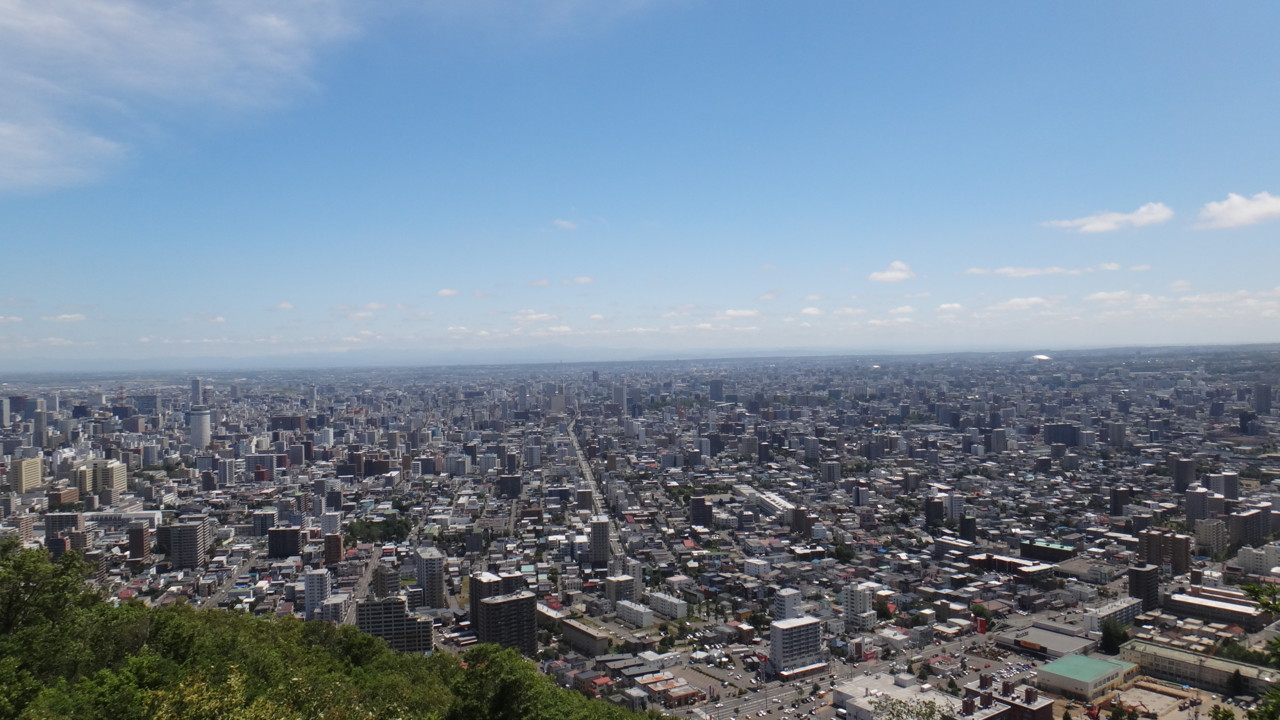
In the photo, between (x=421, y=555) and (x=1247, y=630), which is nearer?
(x=1247, y=630)

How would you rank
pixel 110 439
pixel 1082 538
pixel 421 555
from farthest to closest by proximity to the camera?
pixel 110 439 < pixel 1082 538 < pixel 421 555

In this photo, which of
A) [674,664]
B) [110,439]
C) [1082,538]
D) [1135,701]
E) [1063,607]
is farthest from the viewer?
[110,439]

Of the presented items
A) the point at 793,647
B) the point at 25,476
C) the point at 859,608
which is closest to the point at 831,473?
the point at 859,608

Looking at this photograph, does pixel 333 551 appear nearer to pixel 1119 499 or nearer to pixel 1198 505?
pixel 1119 499

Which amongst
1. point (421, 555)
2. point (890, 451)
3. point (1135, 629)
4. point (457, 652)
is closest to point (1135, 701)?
point (1135, 629)

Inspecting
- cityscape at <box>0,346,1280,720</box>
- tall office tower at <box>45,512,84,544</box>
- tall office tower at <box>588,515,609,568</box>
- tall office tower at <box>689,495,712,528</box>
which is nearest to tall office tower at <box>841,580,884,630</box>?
cityscape at <box>0,346,1280,720</box>

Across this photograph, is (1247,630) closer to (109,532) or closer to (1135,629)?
(1135,629)

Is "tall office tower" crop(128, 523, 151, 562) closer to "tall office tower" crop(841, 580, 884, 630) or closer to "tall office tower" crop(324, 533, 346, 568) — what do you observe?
"tall office tower" crop(324, 533, 346, 568)

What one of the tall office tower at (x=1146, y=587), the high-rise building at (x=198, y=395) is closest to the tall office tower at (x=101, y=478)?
the high-rise building at (x=198, y=395)
